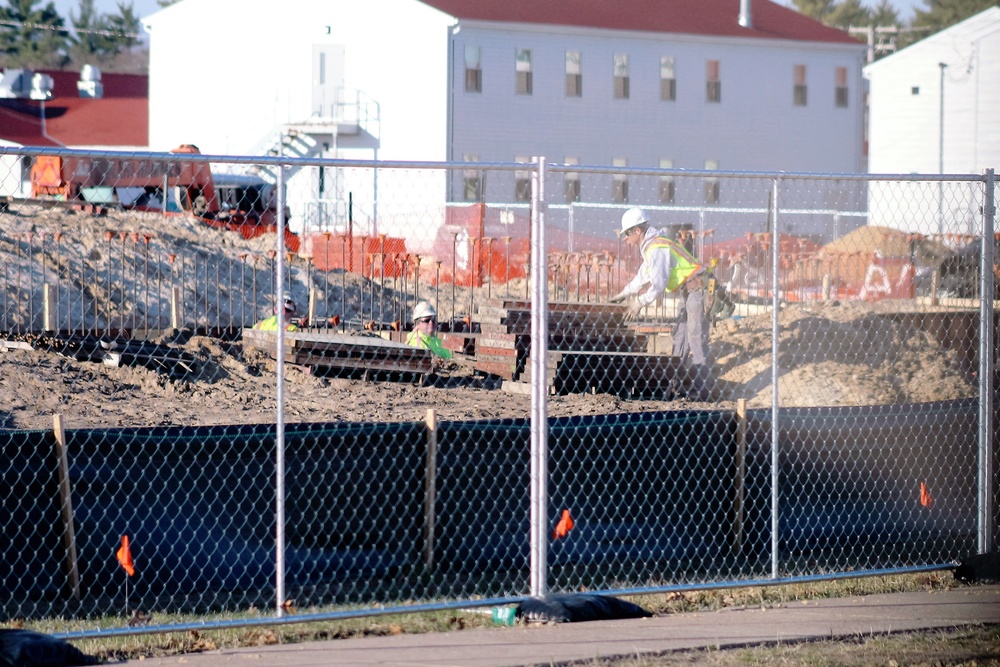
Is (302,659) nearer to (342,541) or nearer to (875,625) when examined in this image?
(342,541)

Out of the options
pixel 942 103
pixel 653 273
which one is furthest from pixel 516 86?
pixel 653 273

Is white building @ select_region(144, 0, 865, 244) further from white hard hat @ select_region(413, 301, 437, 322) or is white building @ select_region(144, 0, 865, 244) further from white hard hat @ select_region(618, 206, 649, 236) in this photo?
white hard hat @ select_region(618, 206, 649, 236)

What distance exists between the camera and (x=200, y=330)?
17109 millimetres

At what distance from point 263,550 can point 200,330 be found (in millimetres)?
10078

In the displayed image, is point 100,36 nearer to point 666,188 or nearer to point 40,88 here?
point 40,88

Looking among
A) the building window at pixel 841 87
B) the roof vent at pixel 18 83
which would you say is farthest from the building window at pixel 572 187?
the roof vent at pixel 18 83

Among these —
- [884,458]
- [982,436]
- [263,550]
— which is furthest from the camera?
[884,458]

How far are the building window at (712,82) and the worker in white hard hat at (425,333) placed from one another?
28139mm

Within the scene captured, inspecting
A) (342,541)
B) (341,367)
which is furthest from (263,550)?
(341,367)

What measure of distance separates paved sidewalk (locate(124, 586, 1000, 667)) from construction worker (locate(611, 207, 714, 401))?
5.99 m

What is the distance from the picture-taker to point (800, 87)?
139 feet

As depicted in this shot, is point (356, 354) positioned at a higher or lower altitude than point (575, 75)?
lower

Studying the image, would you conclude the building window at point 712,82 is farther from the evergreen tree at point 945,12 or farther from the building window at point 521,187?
the evergreen tree at point 945,12

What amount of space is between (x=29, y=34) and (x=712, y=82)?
4586 cm
